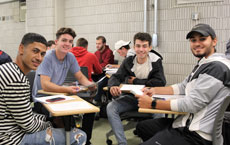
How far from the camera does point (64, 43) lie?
9.53 feet

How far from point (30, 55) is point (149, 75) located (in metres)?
1.53

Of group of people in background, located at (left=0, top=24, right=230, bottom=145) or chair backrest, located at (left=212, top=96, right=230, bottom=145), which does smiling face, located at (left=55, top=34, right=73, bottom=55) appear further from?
chair backrest, located at (left=212, top=96, right=230, bottom=145)

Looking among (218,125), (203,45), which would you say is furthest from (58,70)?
(218,125)

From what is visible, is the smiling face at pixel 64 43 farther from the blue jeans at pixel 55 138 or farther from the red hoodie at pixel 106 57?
the red hoodie at pixel 106 57

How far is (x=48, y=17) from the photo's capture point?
626cm

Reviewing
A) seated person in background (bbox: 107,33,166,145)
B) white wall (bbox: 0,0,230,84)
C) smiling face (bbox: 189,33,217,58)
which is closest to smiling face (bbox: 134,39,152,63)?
seated person in background (bbox: 107,33,166,145)

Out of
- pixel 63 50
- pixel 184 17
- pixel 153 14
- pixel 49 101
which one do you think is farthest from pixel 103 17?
pixel 49 101

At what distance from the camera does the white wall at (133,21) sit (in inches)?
172

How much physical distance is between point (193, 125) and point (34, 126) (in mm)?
1070

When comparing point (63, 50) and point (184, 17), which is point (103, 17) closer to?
point (184, 17)

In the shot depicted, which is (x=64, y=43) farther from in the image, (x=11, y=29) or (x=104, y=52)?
(x=11, y=29)

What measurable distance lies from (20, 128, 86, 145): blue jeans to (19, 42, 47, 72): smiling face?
45 cm

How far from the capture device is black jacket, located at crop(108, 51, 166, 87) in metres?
2.77

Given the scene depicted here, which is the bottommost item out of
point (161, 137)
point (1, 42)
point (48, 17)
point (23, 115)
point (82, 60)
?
point (161, 137)
